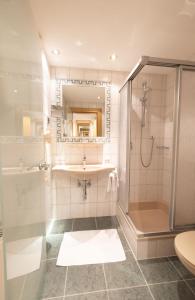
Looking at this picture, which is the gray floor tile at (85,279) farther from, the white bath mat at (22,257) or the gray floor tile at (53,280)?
the white bath mat at (22,257)

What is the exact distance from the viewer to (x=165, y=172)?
2.44m

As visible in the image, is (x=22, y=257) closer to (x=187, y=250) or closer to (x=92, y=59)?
(x=187, y=250)

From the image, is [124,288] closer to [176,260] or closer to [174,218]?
[176,260]

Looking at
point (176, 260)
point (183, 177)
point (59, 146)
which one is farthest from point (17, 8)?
point (176, 260)

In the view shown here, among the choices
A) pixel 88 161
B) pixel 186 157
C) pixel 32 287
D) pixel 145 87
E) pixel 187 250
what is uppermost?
pixel 145 87

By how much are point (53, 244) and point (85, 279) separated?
615mm

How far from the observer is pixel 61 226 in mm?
2150

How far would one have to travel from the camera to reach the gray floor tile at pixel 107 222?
2.14m

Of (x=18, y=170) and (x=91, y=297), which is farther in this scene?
(x=91, y=297)

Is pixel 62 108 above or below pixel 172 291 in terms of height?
above

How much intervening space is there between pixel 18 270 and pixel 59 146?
164cm

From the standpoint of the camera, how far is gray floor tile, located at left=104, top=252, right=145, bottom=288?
1305 mm

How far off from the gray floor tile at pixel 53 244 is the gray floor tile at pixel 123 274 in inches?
23.4

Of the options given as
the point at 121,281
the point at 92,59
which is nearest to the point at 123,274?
the point at 121,281
